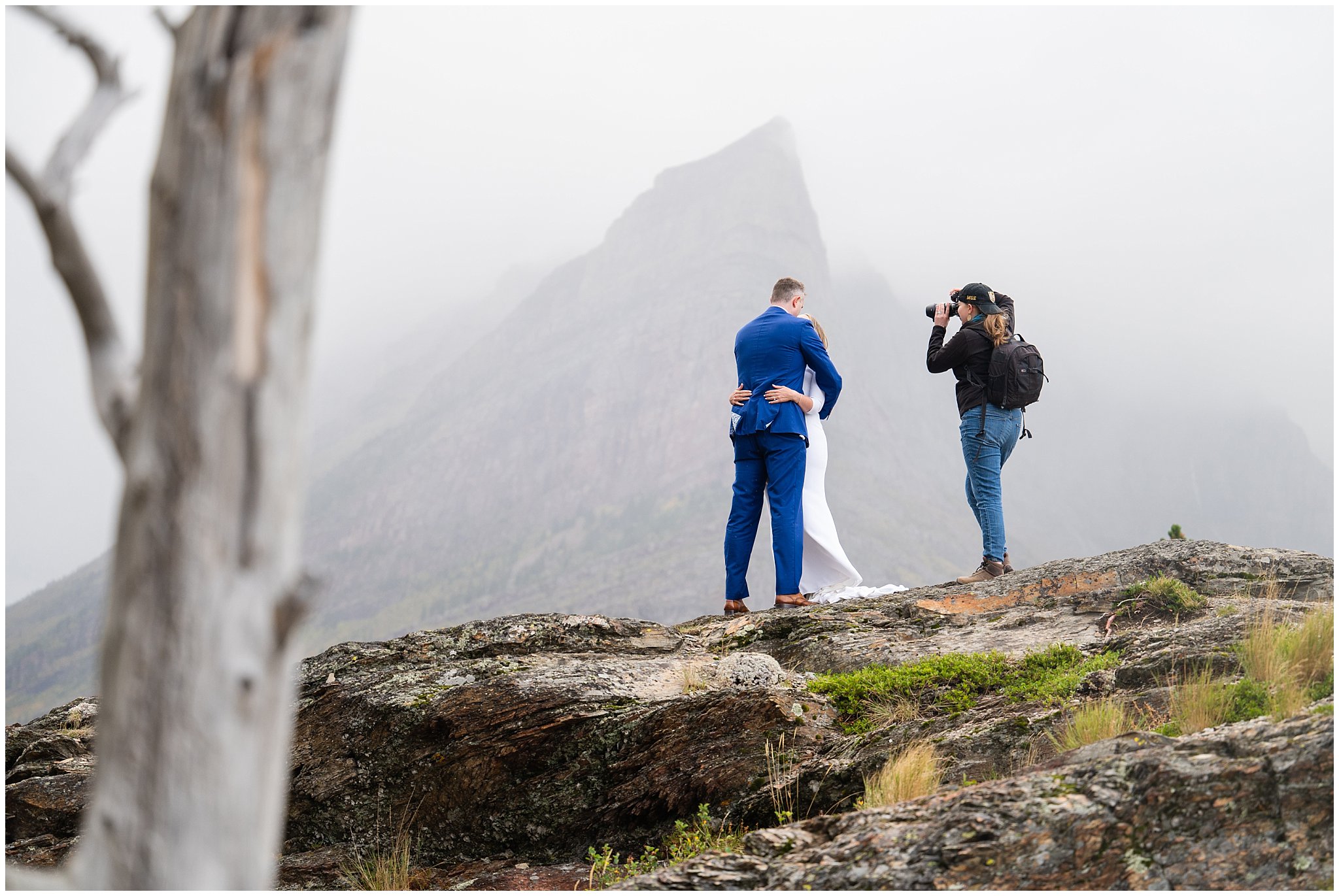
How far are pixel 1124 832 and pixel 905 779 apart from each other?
113 cm

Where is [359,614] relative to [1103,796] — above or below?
above

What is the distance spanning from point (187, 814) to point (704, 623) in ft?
22.9

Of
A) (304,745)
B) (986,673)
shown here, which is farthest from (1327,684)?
(304,745)

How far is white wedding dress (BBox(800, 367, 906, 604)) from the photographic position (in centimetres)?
946

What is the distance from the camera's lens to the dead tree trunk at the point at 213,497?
195cm

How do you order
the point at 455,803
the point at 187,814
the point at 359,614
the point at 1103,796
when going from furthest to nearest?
the point at 359,614, the point at 455,803, the point at 1103,796, the point at 187,814

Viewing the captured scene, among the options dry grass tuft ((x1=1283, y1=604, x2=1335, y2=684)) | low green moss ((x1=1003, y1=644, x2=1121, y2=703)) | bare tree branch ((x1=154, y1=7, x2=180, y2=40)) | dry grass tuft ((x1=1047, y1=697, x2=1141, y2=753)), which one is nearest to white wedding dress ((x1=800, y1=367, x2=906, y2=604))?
low green moss ((x1=1003, y1=644, x2=1121, y2=703))

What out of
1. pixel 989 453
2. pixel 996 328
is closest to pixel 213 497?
pixel 989 453

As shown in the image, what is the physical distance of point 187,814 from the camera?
1938 mm

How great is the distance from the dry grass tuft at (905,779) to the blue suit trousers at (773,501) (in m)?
3.88

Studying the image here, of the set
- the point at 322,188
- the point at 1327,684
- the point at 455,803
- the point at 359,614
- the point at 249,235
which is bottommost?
the point at 455,803

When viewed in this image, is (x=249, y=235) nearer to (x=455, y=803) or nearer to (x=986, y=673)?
(x=455, y=803)

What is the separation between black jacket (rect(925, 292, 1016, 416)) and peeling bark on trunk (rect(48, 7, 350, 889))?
23.6ft

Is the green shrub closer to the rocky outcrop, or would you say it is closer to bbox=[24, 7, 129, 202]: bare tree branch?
the rocky outcrop
